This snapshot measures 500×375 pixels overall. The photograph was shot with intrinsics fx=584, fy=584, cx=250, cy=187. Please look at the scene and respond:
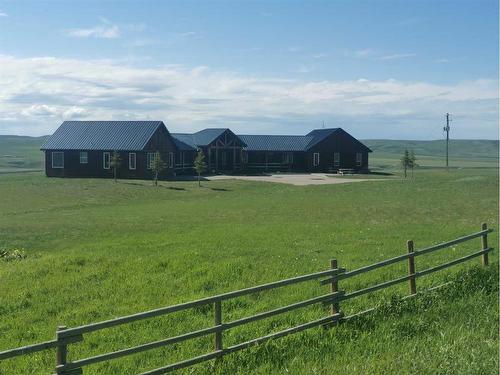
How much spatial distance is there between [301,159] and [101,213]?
4951 centimetres

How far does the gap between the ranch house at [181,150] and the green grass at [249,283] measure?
2918 cm

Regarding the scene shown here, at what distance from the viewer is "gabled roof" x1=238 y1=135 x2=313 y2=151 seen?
79.5 m

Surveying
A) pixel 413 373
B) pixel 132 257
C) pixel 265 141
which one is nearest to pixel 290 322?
pixel 413 373

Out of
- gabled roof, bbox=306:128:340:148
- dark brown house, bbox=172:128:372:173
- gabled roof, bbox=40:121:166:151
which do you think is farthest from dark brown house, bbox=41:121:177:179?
gabled roof, bbox=306:128:340:148

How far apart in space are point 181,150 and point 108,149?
9.46 meters

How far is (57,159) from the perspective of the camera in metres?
63.6

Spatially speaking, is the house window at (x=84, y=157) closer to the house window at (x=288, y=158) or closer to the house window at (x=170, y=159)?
the house window at (x=170, y=159)

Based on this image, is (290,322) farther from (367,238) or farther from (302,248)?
(367,238)

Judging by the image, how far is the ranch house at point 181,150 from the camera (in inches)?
2435

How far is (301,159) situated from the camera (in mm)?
80000

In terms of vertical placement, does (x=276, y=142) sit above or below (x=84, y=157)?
above

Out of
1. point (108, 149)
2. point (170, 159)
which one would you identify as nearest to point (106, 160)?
point (108, 149)

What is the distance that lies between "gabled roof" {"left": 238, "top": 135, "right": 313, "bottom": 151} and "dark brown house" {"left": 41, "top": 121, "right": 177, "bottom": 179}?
17.2 m

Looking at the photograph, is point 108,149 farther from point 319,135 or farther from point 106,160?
point 319,135
